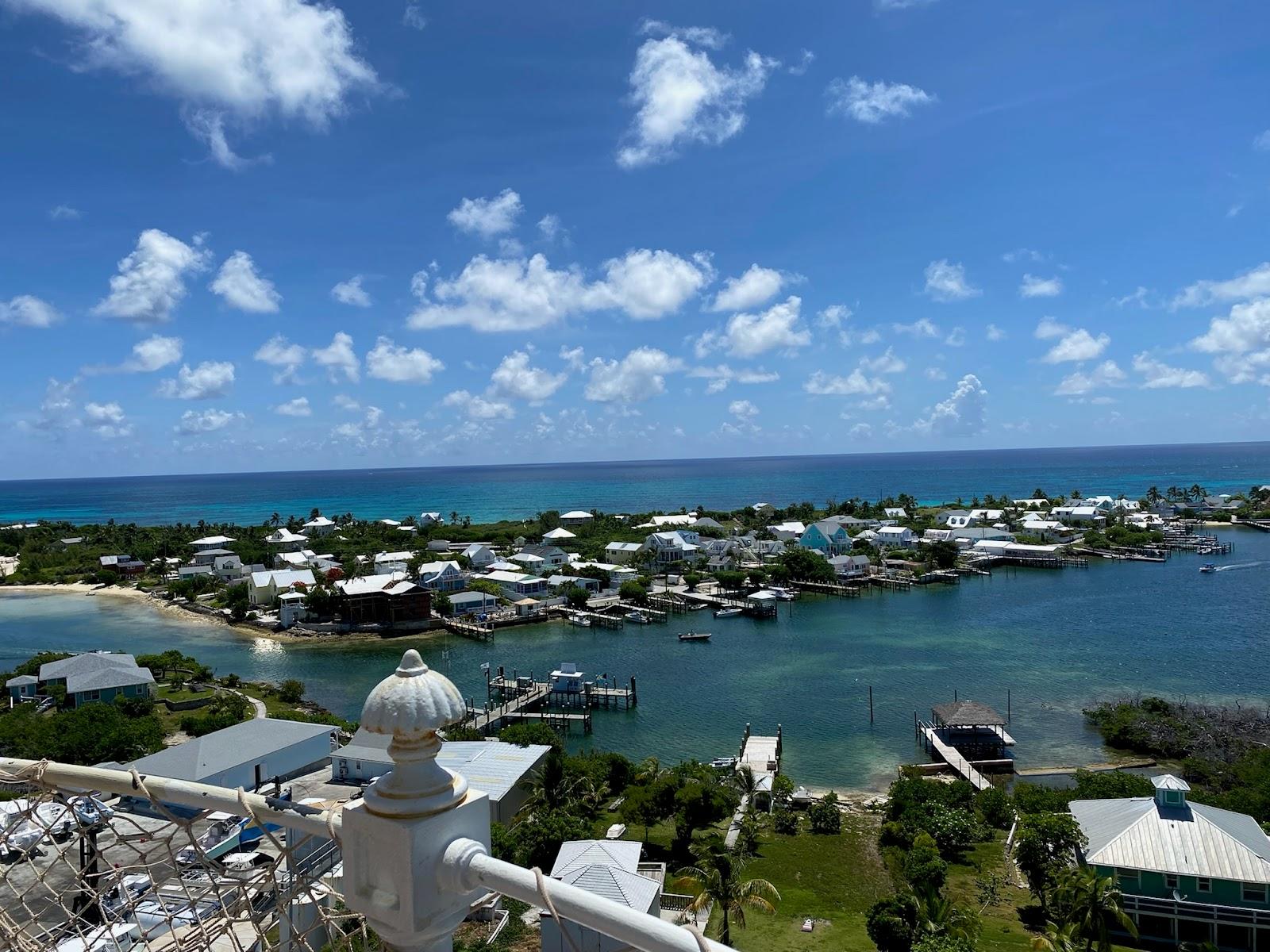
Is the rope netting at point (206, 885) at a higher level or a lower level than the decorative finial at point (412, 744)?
lower

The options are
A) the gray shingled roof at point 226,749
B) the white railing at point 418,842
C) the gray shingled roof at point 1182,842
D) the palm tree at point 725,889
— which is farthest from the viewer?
the gray shingled roof at point 226,749

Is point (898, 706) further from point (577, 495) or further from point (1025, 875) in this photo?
point (577, 495)

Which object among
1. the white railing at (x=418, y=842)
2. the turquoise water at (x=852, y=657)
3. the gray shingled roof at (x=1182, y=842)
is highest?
the white railing at (x=418, y=842)

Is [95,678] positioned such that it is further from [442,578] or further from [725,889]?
[725,889]

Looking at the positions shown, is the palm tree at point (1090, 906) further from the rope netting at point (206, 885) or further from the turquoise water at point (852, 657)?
the rope netting at point (206, 885)

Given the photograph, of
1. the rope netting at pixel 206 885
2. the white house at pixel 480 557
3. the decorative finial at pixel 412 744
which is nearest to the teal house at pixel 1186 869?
the rope netting at pixel 206 885

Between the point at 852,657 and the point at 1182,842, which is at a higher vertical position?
the point at 1182,842

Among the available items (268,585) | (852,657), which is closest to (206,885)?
(852,657)
